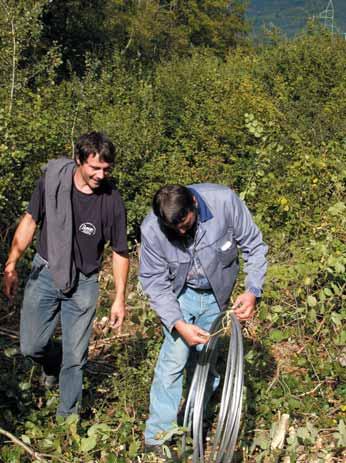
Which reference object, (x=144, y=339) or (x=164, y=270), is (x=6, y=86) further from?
(x=164, y=270)

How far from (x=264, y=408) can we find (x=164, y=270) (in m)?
1.31

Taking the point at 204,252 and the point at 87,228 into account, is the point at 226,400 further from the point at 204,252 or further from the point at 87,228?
the point at 87,228

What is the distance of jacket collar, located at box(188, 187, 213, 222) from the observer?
138 inches

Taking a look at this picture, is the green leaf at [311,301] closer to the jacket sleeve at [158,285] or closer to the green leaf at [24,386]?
the jacket sleeve at [158,285]

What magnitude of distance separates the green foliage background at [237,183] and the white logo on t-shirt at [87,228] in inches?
39.8

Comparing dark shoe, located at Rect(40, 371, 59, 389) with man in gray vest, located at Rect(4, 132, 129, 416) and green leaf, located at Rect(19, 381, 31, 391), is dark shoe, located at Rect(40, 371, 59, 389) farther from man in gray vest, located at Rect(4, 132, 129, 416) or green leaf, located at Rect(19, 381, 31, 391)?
man in gray vest, located at Rect(4, 132, 129, 416)

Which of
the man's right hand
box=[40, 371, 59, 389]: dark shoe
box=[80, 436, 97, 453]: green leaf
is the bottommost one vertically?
box=[40, 371, 59, 389]: dark shoe

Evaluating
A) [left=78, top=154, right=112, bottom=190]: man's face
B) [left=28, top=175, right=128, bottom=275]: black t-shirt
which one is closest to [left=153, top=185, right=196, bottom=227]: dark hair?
[left=78, top=154, right=112, bottom=190]: man's face

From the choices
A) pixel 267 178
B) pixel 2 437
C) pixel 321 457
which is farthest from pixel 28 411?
pixel 267 178

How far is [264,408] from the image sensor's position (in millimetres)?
4309

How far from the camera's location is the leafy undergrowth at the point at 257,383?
3.69 m

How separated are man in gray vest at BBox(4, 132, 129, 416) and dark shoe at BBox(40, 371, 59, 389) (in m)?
0.48

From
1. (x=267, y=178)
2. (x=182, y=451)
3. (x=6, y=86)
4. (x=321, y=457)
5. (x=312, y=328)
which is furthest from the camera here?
(x=6, y=86)

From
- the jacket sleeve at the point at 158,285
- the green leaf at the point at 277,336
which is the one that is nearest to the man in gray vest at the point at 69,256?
the jacket sleeve at the point at 158,285
